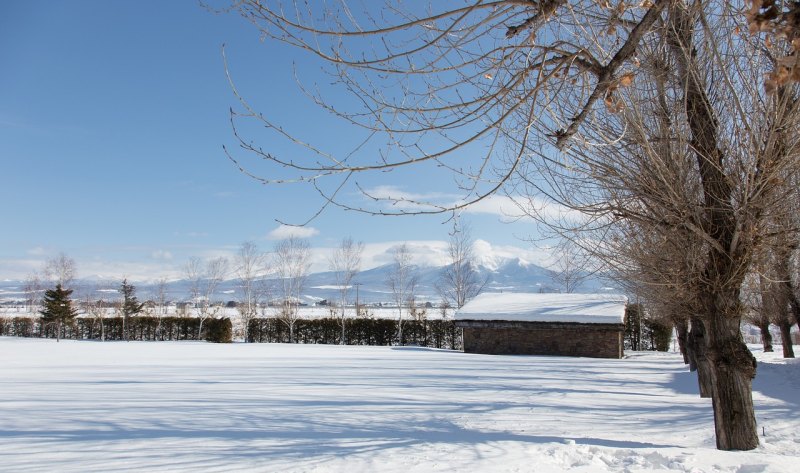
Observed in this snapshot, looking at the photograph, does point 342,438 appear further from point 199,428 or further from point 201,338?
point 201,338

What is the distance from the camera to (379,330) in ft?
110

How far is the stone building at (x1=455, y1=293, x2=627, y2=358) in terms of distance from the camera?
23.1 metres

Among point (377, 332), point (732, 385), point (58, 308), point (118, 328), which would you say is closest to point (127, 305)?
point (118, 328)

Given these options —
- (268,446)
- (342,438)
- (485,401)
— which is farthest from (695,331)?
(268,446)

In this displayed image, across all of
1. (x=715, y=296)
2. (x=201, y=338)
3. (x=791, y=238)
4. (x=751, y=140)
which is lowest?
(x=201, y=338)

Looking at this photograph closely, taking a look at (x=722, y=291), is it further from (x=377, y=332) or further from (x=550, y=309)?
(x=377, y=332)

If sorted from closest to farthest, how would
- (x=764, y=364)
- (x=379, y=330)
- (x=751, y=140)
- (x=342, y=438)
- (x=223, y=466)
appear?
(x=751, y=140) → (x=223, y=466) → (x=342, y=438) → (x=764, y=364) → (x=379, y=330)

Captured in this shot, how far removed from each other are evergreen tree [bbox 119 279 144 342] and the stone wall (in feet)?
84.4

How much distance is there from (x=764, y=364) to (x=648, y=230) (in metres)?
15.0

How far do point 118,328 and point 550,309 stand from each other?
30431mm

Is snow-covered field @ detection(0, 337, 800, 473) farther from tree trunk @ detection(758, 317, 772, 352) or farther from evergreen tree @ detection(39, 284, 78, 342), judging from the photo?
evergreen tree @ detection(39, 284, 78, 342)

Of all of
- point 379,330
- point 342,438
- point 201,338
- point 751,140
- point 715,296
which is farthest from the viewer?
point 201,338

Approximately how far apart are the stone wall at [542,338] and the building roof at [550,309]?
25 cm

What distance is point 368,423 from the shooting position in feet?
24.4
